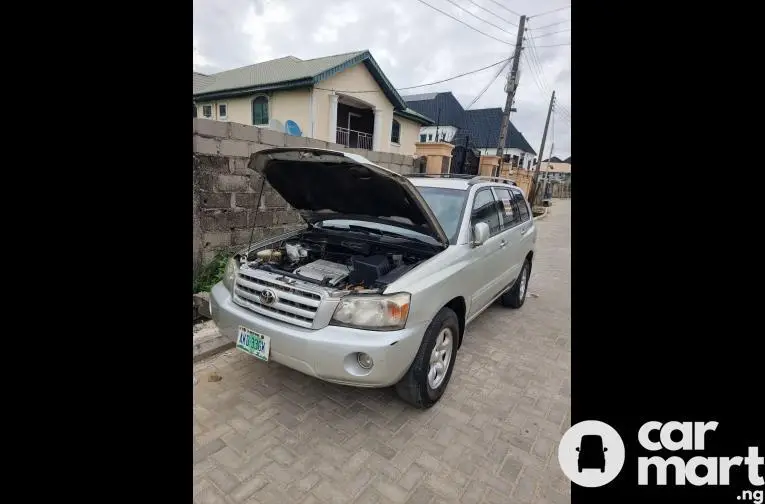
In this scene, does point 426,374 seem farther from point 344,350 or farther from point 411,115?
point 411,115

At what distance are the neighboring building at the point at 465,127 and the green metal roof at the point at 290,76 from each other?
7463 millimetres

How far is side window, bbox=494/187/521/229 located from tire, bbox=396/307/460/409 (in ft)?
5.49

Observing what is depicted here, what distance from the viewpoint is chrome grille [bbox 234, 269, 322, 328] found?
2256 millimetres

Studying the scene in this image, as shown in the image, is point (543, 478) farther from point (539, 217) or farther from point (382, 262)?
point (539, 217)

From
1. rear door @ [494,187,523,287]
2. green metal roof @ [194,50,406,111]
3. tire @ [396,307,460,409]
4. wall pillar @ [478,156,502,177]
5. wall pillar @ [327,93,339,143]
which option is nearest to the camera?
tire @ [396,307,460,409]

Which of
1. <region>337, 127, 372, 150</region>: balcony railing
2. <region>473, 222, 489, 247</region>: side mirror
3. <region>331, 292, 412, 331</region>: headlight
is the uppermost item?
<region>337, 127, 372, 150</region>: balcony railing

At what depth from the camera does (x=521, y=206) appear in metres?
4.64

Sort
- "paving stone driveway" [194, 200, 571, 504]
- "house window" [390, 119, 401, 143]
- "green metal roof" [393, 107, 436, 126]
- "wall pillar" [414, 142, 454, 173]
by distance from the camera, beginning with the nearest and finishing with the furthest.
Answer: "paving stone driveway" [194, 200, 571, 504]
"wall pillar" [414, 142, 454, 173]
"green metal roof" [393, 107, 436, 126]
"house window" [390, 119, 401, 143]

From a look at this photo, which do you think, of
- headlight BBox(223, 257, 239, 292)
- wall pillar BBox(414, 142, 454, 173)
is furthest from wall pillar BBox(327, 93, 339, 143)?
headlight BBox(223, 257, 239, 292)

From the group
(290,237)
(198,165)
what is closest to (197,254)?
(198,165)

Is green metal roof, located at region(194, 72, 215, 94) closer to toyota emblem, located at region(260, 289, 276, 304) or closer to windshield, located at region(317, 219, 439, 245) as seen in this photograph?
windshield, located at region(317, 219, 439, 245)

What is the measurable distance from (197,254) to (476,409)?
3.30 metres

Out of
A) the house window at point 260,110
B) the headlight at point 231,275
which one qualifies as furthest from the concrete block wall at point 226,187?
the house window at point 260,110
